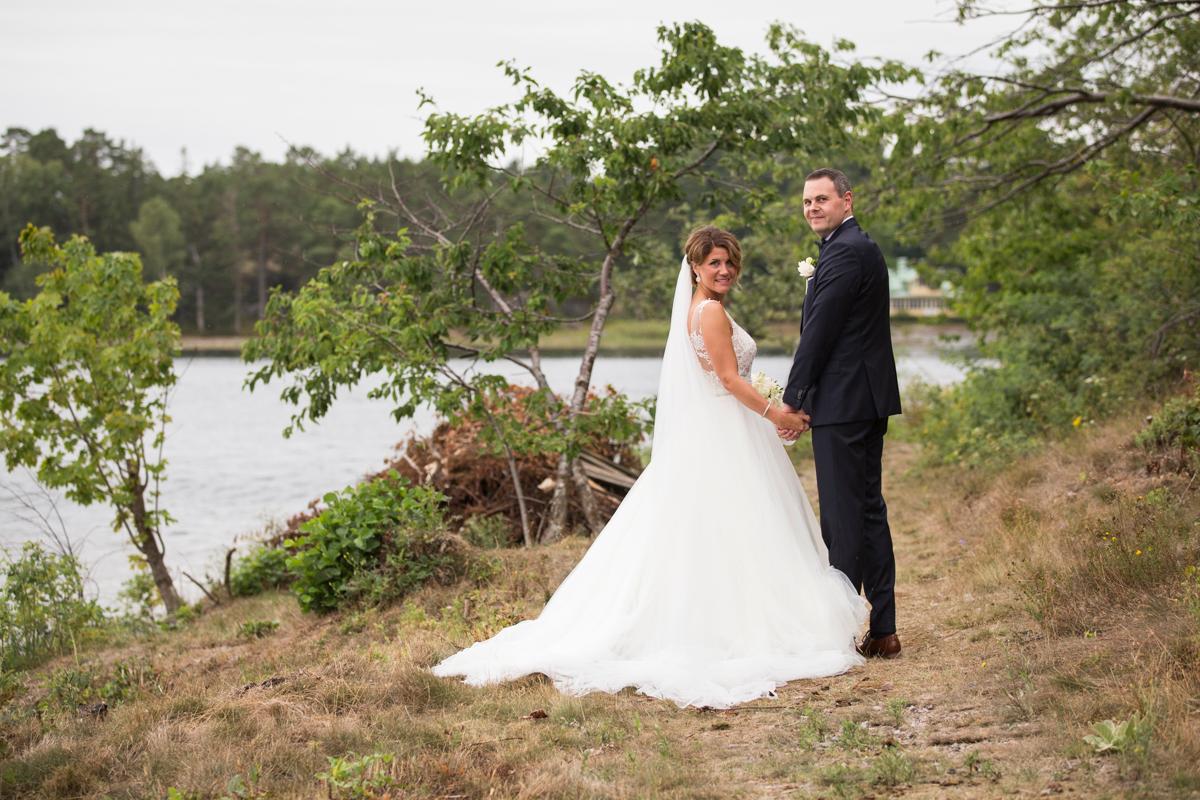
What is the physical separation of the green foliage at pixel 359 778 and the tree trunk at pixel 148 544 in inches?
327

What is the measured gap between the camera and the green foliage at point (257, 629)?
8875 mm

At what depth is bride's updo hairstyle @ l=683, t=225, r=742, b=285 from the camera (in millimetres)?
6117

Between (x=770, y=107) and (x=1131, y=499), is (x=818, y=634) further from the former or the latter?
(x=770, y=107)

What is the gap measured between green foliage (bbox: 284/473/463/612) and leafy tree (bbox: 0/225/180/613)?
3.14 metres

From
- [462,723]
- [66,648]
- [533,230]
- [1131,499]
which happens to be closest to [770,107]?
[533,230]

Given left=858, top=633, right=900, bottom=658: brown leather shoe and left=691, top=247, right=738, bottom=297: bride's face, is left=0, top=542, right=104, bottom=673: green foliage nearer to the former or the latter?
left=691, top=247, right=738, bottom=297: bride's face

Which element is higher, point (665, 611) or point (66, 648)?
point (665, 611)

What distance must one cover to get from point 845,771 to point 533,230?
326 inches

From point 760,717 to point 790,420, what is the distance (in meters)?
1.61

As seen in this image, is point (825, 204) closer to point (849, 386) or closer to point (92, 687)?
point (849, 386)

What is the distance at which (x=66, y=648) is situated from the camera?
9938 millimetres

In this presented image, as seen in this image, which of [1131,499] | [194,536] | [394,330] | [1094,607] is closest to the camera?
[1094,607]

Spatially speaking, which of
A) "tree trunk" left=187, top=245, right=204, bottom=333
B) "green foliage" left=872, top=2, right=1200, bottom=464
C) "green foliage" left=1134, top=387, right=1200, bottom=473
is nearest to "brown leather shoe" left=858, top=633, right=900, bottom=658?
"green foliage" left=1134, top=387, right=1200, bottom=473

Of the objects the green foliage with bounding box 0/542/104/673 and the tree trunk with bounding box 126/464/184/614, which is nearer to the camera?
the green foliage with bounding box 0/542/104/673
